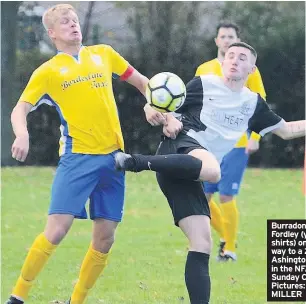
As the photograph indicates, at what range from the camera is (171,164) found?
5289mm

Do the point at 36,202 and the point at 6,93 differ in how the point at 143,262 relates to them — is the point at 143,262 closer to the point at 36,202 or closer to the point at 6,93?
the point at 36,202

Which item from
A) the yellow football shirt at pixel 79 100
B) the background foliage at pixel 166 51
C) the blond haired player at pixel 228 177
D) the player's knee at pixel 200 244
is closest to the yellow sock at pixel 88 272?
the yellow football shirt at pixel 79 100

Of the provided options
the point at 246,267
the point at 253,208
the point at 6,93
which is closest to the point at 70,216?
the point at 246,267

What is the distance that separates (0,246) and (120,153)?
3754mm

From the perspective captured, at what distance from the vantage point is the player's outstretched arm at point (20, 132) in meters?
5.38

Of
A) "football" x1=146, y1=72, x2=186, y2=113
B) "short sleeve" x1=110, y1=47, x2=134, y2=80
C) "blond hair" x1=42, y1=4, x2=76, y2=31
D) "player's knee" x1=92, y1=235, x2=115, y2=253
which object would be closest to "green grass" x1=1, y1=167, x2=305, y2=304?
"player's knee" x1=92, y1=235, x2=115, y2=253

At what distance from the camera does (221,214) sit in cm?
845

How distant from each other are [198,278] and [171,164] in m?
0.75

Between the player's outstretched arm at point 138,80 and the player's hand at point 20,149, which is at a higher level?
the player's outstretched arm at point 138,80

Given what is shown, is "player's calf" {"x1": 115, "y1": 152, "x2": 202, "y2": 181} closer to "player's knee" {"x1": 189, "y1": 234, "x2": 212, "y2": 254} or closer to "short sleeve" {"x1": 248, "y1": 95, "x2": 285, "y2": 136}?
"player's knee" {"x1": 189, "y1": 234, "x2": 212, "y2": 254}

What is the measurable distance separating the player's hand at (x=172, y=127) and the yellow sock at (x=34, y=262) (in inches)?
43.4

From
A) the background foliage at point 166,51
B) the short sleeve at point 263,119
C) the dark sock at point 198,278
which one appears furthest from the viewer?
the background foliage at point 166,51

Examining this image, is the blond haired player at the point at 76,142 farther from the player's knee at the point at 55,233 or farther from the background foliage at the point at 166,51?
the background foliage at the point at 166,51

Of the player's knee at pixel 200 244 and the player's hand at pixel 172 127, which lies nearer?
the player's knee at pixel 200 244
